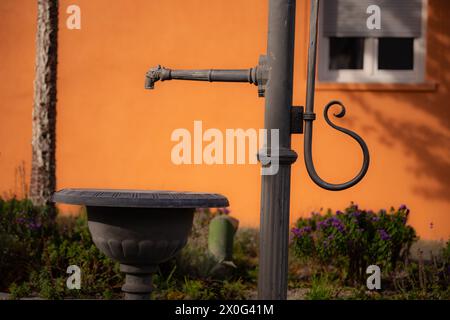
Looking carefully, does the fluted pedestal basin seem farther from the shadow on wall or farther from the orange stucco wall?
the shadow on wall

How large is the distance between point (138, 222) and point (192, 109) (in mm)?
4274

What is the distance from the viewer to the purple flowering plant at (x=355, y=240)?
19.9 feet

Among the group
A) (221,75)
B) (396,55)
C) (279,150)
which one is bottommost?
(279,150)

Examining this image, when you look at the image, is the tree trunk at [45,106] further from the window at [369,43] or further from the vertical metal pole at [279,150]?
the vertical metal pole at [279,150]

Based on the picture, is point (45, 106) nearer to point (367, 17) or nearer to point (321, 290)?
point (321, 290)

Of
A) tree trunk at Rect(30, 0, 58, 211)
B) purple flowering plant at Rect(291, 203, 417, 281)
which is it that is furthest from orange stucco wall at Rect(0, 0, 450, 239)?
purple flowering plant at Rect(291, 203, 417, 281)

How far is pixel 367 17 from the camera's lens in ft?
24.8

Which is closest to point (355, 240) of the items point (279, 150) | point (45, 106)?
point (45, 106)

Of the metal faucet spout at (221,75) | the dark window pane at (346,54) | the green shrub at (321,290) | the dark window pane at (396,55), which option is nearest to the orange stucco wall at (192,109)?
the dark window pane at (396,55)

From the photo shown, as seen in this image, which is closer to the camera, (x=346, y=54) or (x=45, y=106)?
(x=45, y=106)

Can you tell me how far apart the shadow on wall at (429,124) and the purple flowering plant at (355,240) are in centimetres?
120

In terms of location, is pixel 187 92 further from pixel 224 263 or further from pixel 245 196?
pixel 224 263
